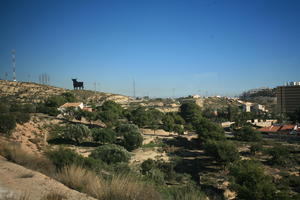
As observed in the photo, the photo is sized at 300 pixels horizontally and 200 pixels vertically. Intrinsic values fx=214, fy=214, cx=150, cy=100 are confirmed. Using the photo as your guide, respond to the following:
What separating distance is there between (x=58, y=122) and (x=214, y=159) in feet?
82.5

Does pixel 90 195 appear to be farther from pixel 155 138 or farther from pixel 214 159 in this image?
pixel 155 138

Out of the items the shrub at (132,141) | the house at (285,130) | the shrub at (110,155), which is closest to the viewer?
the shrub at (110,155)

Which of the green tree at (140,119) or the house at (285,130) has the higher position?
the green tree at (140,119)

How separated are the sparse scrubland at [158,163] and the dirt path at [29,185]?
293 mm

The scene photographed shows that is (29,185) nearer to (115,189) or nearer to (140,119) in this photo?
(115,189)

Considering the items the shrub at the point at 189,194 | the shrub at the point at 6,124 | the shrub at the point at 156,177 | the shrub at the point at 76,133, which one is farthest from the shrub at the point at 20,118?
the shrub at the point at 189,194

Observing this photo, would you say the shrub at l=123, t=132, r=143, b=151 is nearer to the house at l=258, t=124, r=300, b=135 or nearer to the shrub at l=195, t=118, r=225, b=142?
the shrub at l=195, t=118, r=225, b=142

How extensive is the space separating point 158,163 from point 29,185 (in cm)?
1738

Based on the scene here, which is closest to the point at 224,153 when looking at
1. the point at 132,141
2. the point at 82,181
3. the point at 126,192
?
the point at 132,141

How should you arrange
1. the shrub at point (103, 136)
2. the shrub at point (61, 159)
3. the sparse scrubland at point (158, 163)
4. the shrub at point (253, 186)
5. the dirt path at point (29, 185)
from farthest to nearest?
the shrub at point (103, 136)
the shrub at point (253, 186)
the shrub at point (61, 159)
the sparse scrubland at point (158, 163)
the dirt path at point (29, 185)

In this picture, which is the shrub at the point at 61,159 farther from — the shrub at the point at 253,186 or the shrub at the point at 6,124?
the shrub at the point at 6,124

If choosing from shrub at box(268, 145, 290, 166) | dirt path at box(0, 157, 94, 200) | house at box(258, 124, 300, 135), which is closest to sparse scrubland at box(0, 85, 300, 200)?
shrub at box(268, 145, 290, 166)

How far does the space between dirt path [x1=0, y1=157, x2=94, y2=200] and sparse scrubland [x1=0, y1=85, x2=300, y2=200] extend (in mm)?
293

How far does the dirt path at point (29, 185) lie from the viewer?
4.58m
